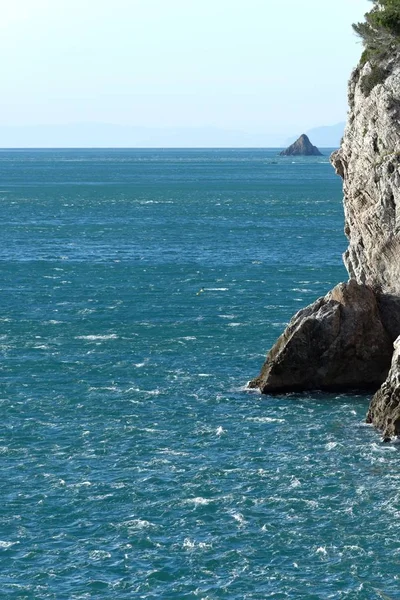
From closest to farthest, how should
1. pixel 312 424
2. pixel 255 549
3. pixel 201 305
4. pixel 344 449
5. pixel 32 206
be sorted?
pixel 255 549 → pixel 344 449 → pixel 312 424 → pixel 201 305 → pixel 32 206

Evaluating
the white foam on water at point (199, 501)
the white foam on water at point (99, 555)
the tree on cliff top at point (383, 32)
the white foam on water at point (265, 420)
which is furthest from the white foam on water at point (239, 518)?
the tree on cliff top at point (383, 32)

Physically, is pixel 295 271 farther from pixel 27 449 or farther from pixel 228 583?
pixel 228 583

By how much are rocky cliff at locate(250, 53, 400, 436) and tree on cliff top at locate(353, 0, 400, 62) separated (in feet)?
2.61

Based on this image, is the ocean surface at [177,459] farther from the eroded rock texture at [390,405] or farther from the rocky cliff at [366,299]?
the rocky cliff at [366,299]

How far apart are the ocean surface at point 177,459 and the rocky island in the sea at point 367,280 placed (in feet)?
5.35

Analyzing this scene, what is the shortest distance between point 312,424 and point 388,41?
26.9 meters

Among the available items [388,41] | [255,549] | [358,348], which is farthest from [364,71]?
[255,549]

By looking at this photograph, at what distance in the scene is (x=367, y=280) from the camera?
65.5 m

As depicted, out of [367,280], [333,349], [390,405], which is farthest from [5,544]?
[367,280]

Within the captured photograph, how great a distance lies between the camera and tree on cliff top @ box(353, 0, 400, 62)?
66.7 m

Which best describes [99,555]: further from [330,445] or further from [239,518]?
[330,445]

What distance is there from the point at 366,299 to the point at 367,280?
712cm

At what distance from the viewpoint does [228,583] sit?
3619 centimetres

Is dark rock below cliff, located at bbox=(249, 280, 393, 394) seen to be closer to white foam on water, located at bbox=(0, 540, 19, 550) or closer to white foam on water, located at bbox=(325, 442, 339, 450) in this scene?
white foam on water, located at bbox=(325, 442, 339, 450)
